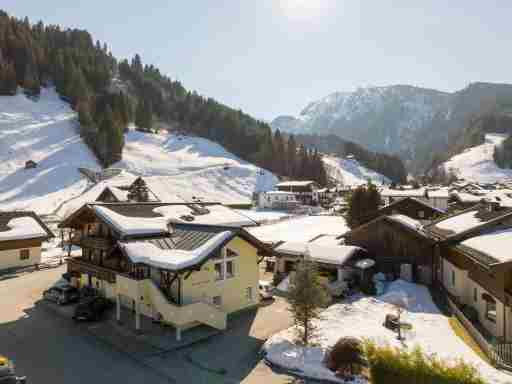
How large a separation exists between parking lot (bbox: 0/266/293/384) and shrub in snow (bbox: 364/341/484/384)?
Result: 409cm

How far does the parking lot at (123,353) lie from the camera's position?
16234 mm

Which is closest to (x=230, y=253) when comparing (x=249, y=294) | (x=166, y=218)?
(x=249, y=294)

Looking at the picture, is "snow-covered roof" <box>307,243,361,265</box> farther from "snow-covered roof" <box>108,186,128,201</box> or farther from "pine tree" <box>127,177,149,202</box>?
"snow-covered roof" <box>108,186,128,201</box>

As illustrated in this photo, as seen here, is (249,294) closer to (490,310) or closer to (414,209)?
(490,310)

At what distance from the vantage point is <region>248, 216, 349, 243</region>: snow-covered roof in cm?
5372

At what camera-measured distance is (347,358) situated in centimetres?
1584

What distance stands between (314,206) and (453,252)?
74.4m

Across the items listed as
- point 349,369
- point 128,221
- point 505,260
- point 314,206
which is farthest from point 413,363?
point 314,206

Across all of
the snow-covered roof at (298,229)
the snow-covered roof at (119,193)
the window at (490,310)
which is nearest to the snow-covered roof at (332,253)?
the window at (490,310)

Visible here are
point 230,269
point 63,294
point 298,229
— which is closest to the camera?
point 230,269

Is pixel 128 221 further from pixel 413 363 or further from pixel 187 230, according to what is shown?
pixel 413 363

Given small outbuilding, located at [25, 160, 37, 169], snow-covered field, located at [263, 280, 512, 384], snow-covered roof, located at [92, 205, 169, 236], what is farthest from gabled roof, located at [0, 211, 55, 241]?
small outbuilding, located at [25, 160, 37, 169]

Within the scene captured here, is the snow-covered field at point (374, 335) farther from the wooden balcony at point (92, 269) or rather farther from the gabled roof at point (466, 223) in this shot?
the wooden balcony at point (92, 269)

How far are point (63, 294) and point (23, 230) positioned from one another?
A: 1661cm
